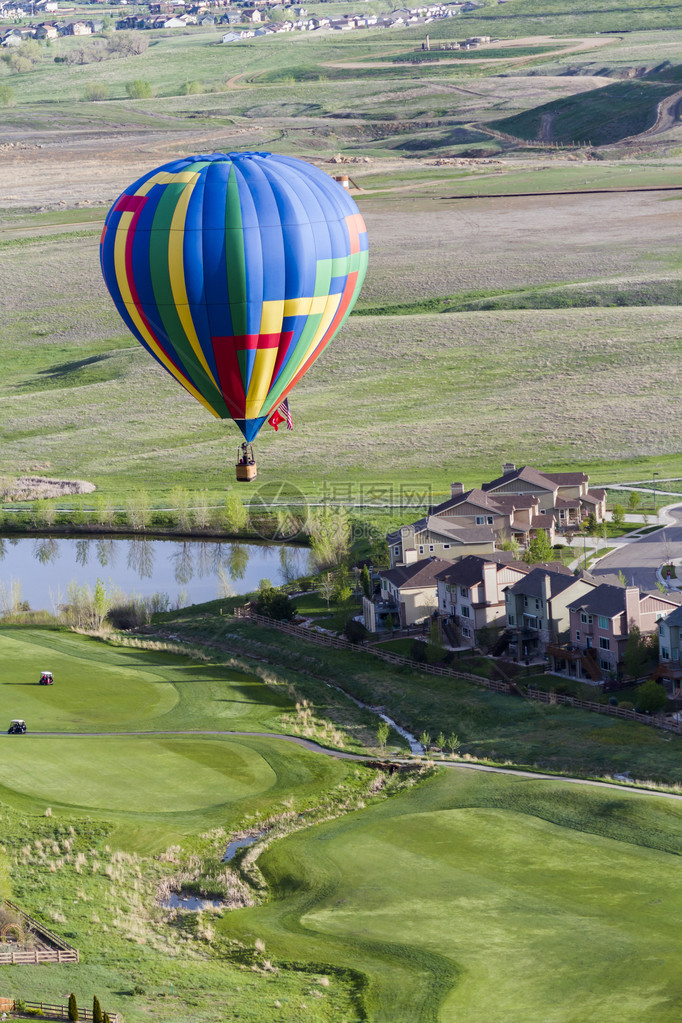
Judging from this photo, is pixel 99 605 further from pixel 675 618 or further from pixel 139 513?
pixel 675 618

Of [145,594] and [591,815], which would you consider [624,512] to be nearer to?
[145,594]

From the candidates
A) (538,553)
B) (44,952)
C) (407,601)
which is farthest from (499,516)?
(44,952)

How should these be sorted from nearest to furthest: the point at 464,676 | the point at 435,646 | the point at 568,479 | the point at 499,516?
the point at 464,676
the point at 435,646
the point at 499,516
the point at 568,479

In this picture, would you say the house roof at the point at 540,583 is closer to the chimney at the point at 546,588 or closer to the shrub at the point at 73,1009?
the chimney at the point at 546,588

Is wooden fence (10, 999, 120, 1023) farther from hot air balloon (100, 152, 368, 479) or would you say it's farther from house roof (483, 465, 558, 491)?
house roof (483, 465, 558, 491)

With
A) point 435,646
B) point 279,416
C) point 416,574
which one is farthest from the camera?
point 416,574

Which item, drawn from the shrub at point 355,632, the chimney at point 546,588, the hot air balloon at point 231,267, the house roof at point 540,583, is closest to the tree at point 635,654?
the chimney at point 546,588
